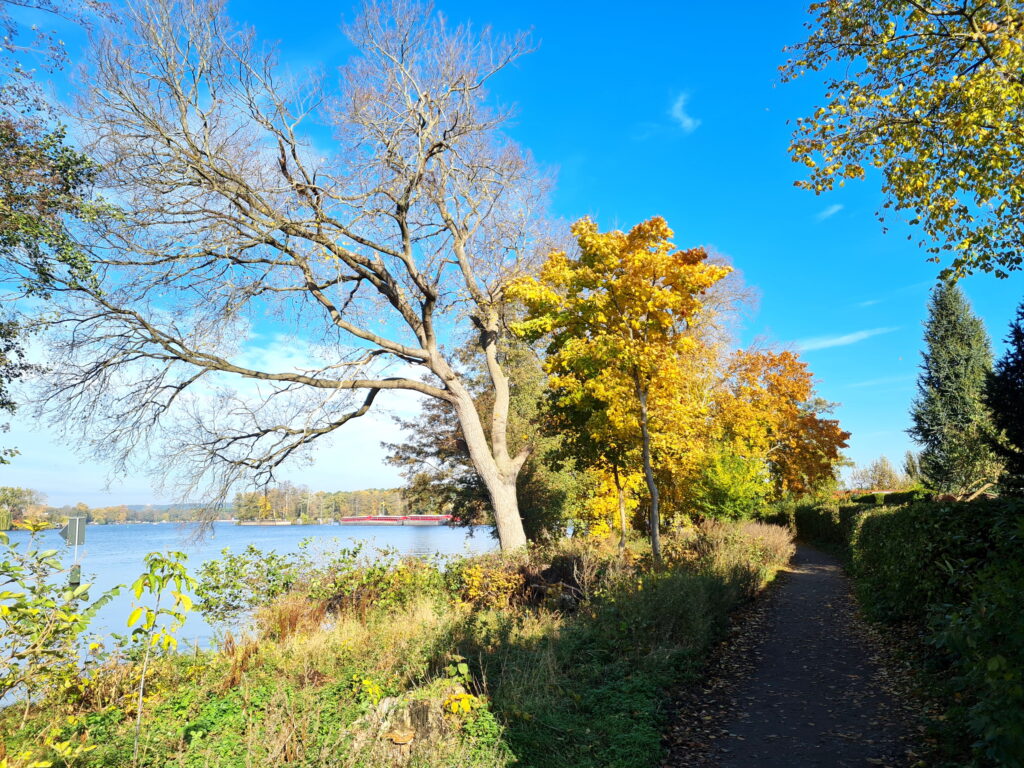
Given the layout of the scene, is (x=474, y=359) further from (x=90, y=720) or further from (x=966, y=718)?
(x=966, y=718)

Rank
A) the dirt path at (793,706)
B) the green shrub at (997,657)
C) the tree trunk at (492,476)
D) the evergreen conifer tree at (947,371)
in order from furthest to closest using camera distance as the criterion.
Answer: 1. the evergreen conifer tree at (947,371)
2. the tree trunk at (492,476)
3. the dirt path at (793,706)
4. the green shrub at (997,657)

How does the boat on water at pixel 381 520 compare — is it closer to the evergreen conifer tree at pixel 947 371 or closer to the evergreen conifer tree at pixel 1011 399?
the evergreen conifer tree at pixel 947 371

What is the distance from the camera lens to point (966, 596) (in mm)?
6020

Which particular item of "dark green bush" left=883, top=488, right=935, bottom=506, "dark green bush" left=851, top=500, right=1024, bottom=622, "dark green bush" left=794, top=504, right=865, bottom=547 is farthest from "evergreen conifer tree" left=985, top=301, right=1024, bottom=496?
"dark green bush" left=794, top=504, right=865, bottom=547

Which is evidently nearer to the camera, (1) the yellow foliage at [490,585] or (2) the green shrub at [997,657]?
(2) the green shrub at [997,657]

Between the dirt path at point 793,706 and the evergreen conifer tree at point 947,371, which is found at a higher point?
the evergreen conifer tree at point 947,371

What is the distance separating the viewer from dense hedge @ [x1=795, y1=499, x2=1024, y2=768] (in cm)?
288

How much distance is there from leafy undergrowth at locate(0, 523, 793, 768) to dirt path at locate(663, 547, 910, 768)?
14.3 inches

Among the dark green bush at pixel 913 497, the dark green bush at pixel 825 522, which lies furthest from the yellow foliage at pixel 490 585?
the dark green bush at pixel 825 522

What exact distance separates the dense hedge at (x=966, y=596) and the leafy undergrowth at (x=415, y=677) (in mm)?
2266

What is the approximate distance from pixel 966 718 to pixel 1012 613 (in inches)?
65.4

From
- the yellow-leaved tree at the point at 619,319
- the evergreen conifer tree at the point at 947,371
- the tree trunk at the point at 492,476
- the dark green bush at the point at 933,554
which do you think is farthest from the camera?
the evergreen conifer tree at the point at 947,371

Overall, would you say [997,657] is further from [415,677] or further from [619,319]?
[619,319]

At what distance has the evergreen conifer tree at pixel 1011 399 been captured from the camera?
12.3 metres
